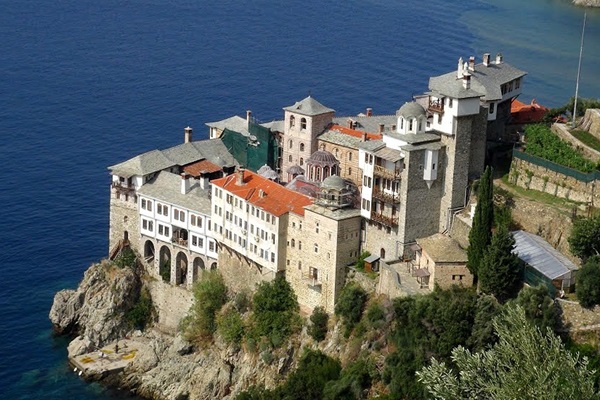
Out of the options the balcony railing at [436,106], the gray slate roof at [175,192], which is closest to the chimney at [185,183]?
the gray slate roof at [175,192]

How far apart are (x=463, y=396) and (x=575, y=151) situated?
3890 centimetres

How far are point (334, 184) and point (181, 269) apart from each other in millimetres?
20250

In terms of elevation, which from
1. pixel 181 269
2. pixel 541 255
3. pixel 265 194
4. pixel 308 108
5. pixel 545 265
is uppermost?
pixel 308 108

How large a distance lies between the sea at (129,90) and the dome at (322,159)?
25135 millimetres

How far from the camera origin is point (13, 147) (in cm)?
14512

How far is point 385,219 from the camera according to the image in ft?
305

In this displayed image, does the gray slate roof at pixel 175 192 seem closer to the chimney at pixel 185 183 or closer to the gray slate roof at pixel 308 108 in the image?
the chimney at pixel 185 183

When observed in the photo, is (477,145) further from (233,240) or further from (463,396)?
(463,396)

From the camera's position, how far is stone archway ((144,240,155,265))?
109438 millimetres

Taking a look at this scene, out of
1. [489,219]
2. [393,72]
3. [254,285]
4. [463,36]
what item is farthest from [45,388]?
[463,36]

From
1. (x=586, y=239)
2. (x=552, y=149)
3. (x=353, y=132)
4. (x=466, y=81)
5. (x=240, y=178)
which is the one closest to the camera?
(x=586, y=239)

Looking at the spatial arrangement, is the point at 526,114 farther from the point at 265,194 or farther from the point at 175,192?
the point at 175,192

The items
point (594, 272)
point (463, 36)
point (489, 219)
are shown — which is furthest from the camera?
point (463, 36)

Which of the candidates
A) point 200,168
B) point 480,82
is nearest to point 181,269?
point 200,168
